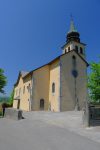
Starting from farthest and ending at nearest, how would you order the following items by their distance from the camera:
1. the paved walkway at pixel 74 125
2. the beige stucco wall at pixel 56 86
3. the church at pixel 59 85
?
the church at pixel 59 85 < the beige stucco wall at pixel 56 86 < the paved walkway at pixel 74 125

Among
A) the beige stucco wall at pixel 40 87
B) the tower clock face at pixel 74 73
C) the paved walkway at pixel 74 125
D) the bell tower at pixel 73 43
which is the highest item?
the bell tower at pixel 73 43

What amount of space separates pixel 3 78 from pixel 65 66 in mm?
13615

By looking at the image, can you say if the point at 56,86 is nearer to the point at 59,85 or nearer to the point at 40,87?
the point at 59,85

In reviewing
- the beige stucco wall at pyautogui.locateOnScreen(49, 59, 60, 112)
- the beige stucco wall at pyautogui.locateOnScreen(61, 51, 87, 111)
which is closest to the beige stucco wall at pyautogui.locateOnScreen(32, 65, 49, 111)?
the beige stucco wall at pyautogui.locateOnScreen(49, 59, 60, 112)

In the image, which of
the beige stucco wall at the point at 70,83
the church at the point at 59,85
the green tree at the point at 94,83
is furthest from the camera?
the church at the point at 59,85

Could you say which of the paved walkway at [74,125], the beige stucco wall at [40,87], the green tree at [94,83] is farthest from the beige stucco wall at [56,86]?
the paved walkway at [74,125]

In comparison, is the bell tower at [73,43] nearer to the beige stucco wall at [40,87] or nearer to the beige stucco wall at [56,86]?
the beige stucco wall at [56,86]

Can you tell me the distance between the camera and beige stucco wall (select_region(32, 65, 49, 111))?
104 ft

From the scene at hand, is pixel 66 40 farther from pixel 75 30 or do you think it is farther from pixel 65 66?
pixel 65 66

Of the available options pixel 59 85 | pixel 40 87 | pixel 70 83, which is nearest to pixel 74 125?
pixel 59 85

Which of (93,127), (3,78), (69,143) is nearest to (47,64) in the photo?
(3,78)

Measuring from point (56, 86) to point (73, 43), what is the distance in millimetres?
13909

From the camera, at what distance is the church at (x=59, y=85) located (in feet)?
97.3

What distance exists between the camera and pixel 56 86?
30.4 meters
